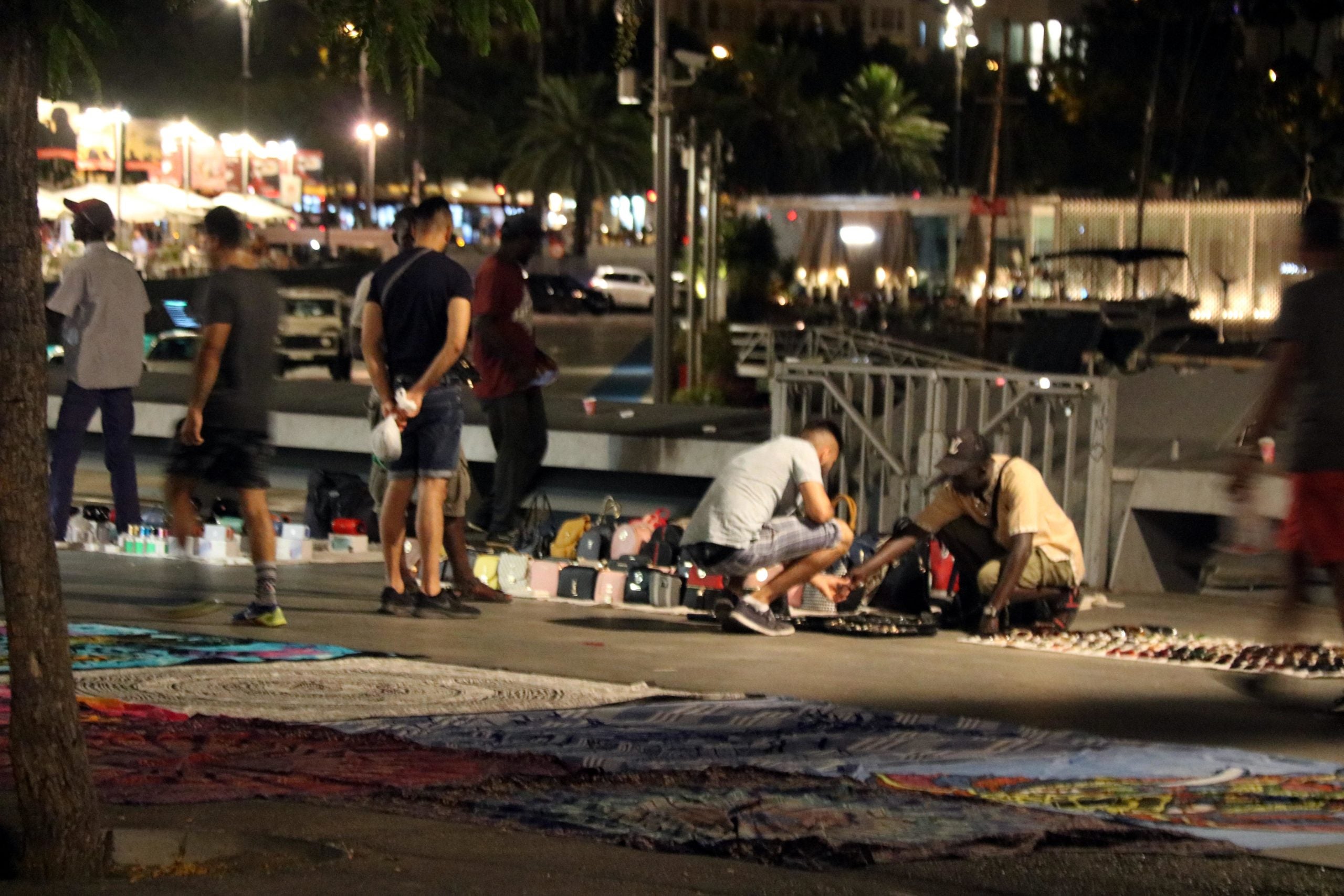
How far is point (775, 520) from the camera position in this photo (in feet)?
29.5

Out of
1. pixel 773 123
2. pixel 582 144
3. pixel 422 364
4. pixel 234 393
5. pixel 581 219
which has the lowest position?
pixel 234 393

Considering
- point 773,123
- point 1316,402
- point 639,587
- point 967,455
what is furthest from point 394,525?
point 773,123

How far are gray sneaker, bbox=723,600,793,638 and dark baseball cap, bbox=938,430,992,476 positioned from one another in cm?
112

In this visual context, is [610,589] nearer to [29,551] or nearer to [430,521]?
[430,521]

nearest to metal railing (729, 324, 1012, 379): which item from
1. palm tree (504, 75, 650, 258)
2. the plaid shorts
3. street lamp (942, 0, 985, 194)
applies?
the plaid shorts

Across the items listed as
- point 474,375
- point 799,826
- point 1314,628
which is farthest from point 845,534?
point 799,826

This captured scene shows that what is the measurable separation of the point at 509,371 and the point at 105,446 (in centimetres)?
238

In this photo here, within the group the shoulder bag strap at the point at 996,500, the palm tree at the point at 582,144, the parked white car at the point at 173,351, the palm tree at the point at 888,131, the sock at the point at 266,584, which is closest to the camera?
the sock at the point at 266,584

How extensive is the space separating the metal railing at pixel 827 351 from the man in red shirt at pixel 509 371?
1606 mm

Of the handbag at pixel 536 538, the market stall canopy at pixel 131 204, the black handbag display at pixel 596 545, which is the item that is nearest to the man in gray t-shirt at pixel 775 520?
the black handbag display at pixel 596 545

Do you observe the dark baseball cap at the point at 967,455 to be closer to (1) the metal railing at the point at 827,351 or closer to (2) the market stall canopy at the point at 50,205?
(1) the metal railing at the point at 827,351

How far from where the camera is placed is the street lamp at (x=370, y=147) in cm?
5338

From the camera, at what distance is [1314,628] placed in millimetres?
9695

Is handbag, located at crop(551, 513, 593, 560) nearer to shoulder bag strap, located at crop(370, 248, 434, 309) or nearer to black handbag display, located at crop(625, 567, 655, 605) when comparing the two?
black handbag display, located at crop(625, 567, 655, 605)
